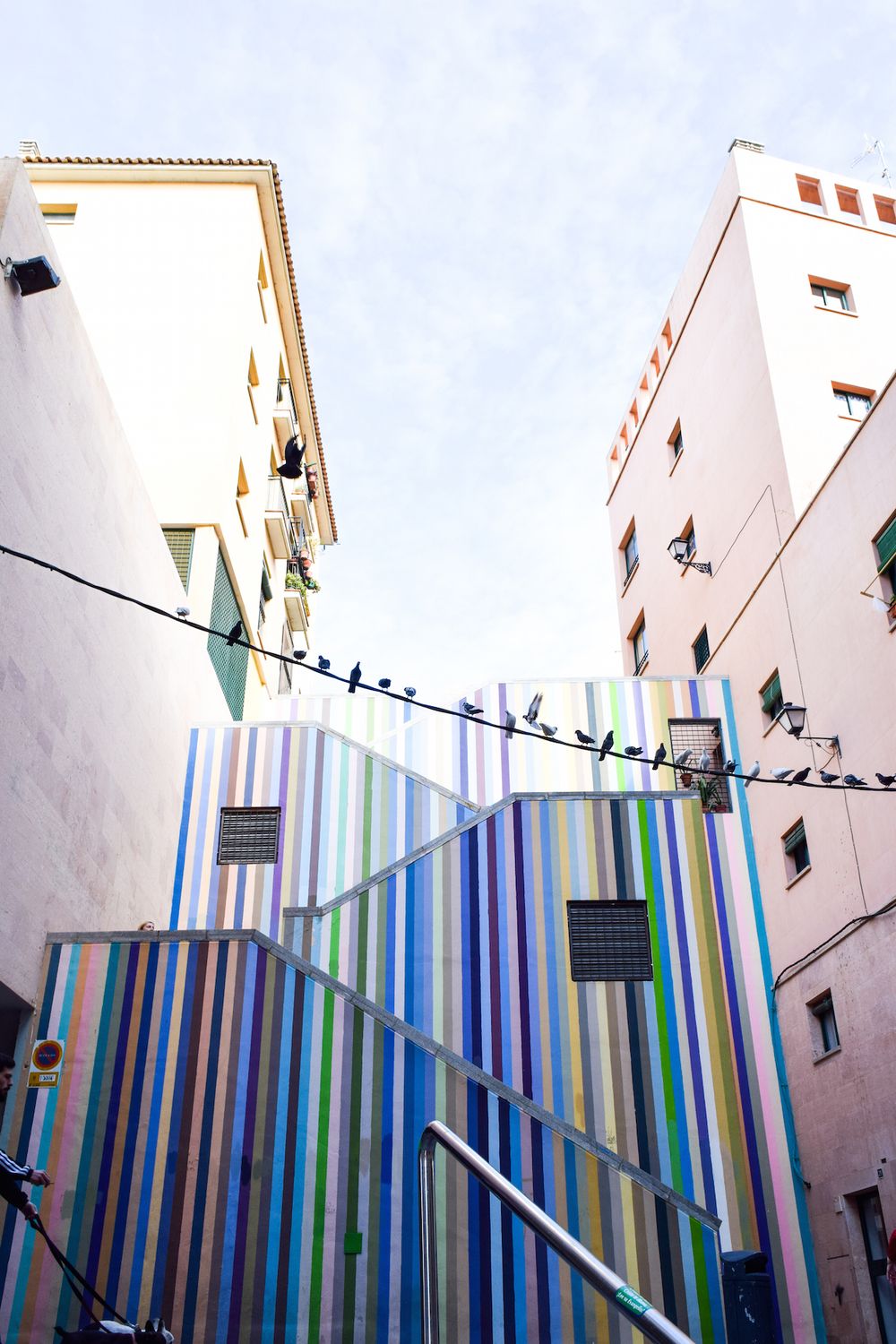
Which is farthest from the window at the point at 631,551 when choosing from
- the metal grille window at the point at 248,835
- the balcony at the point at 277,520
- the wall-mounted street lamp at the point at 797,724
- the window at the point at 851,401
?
the metal grille window at the point at 248,835

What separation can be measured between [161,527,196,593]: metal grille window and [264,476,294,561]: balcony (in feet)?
12.4

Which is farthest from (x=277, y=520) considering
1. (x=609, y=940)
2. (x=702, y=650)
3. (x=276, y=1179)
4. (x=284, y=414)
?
(x=276, y=1179)

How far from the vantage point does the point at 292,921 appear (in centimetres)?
1202

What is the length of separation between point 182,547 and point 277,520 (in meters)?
4.20

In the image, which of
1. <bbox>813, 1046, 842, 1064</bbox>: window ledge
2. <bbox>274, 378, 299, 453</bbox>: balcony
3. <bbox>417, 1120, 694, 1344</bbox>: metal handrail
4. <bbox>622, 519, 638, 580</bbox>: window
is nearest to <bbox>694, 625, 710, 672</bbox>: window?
<bbox>622, 519, 638, 580</bbox>: window

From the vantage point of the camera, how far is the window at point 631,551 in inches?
870

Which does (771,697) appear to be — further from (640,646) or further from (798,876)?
(640,646)

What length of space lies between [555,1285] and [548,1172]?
0.78 m

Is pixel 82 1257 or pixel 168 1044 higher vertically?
pixel 168 1044

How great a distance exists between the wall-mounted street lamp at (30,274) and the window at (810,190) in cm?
1422

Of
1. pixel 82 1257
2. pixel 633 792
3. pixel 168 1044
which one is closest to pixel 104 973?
pixel 168 1044

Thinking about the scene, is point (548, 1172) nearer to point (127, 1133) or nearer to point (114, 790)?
point (127, 1133)

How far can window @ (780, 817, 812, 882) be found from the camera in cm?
1312

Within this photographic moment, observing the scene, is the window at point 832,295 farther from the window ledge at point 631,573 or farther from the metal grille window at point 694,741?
the metal grille window at point 694,741
